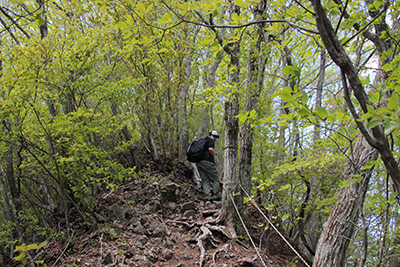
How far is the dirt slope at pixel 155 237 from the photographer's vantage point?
3.74m

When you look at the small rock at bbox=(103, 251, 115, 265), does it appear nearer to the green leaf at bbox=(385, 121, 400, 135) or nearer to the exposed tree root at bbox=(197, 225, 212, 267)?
the exposed tree root at bbox=(197, 225, 212, 267)

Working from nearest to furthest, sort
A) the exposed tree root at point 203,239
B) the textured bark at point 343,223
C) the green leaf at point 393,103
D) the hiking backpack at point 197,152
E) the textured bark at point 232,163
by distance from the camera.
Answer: the green leaf at point 393,103, the textured bark at point 343,223, the exposed tree root at point 203,239, the textured bark at point 232,163, the hiking backpack at point 197,152

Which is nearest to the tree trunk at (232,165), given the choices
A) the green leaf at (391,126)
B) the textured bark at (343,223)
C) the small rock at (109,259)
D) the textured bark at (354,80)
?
the textured bark at (343,223)

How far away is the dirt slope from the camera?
3.74 m

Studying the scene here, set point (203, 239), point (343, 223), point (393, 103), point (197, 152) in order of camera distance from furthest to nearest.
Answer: point (197, 152)
point (203, 239)
point (343, 223)
point (393, 103)

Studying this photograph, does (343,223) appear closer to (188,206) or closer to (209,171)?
(209,171)

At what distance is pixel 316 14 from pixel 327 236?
320 centimetres

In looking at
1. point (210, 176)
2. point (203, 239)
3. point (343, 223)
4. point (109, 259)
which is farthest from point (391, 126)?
point (210, 176)

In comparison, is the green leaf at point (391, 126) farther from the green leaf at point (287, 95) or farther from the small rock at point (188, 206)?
the small rock at point (188, 206)

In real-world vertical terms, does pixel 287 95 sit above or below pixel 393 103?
above

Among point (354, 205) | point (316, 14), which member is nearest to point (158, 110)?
point (354, 205)

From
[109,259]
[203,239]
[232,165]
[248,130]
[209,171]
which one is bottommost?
[109,259]

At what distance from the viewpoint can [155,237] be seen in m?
4.45

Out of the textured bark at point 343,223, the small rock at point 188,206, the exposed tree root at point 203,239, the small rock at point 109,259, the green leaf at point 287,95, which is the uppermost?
the green leaf at point 287,95
